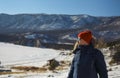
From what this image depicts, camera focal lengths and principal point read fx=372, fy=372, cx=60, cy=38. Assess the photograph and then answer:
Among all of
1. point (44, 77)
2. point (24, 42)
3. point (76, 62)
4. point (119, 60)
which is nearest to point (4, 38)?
point (24, 42)

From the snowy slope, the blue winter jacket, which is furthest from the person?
the snowy slope

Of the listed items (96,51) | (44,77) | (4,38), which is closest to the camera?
(96,51)

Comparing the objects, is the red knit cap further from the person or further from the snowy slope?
the snowy slope

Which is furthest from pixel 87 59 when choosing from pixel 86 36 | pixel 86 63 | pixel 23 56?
pixel 23 56

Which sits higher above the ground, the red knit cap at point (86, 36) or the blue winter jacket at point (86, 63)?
the red knit cap at point (86, 36)

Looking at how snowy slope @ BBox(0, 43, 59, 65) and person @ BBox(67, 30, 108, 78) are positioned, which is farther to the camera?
snowy slope @ BBox(0, 43, 59, 65)

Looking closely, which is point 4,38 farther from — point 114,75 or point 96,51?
point 96,51

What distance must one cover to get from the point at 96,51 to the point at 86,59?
0.75 feet

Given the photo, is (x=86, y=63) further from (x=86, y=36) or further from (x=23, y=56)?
(x=23, y=56)

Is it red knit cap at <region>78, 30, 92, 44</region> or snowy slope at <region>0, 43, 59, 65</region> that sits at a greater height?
snowy slope at <region>0, 43, 59, 65</region>

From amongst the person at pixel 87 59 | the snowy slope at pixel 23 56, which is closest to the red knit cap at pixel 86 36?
the person at pixel 87 59

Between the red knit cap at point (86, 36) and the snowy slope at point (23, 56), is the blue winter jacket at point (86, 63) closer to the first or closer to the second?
the red knit cap at point (86, 36)

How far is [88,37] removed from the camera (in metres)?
6.45

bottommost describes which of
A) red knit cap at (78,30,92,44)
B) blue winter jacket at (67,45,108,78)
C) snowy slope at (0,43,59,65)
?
blue winter jacket at (67,45,108,78)
